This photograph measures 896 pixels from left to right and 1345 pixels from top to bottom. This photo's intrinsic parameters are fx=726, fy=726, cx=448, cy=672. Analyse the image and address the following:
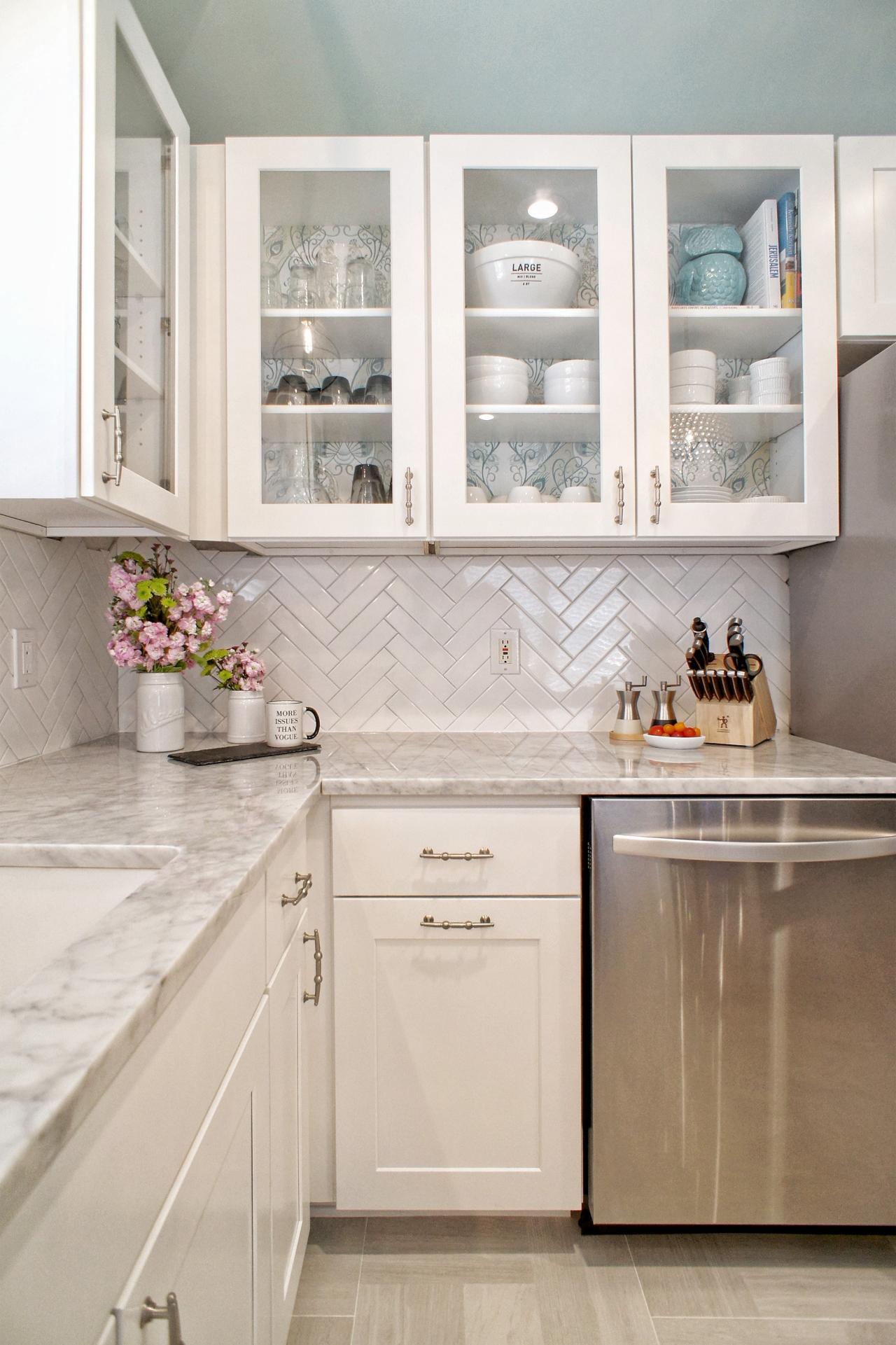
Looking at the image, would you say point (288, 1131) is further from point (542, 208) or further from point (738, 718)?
point (542, 208)

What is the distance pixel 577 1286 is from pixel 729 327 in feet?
6.54

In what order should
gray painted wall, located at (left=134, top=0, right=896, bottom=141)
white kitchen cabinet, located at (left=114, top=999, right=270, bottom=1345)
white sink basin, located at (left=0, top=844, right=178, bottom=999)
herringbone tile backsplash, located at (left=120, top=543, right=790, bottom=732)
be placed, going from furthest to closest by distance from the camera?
herringbone tile backsplash, located at (left=120, top=543, right=790, bottom=732), gray painted wall, located at (left=134, top=0, right=896, bottom=141), white sink basin, located at (left=0, top=844, right=178, bottom=999), white kitchen cabinet, located at (left=114, top=999, right=270, bottom=1345)

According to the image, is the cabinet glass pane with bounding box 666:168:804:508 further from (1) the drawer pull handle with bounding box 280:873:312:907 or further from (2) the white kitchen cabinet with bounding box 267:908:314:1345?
(2) the white kitchen cabinet with bounding box 267:908:314:1345

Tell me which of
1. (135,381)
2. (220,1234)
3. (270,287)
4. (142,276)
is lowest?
(220,1234)

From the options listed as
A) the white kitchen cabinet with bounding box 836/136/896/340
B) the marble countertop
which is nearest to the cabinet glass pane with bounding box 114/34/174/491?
the marble countertop

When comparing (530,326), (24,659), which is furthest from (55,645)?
(530,326)

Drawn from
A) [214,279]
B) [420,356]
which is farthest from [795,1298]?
[214,279]

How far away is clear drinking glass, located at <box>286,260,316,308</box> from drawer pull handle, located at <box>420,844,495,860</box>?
1.25m

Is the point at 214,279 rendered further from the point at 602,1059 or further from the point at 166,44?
the point at 602,1059

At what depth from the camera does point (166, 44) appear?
1.51m

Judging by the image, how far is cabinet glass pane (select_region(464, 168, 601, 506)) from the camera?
1651 mm

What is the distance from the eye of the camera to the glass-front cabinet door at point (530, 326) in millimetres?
1628

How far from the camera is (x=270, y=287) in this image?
5.43ft

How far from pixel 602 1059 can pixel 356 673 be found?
1.09 meters
